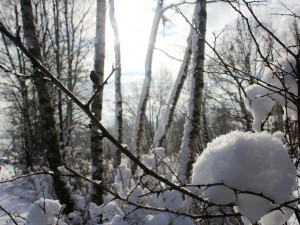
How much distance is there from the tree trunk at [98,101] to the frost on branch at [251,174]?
10.8 ft

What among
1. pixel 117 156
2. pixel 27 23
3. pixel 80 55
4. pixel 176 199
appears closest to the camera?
pixel 176 199

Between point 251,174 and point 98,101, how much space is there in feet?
11.4

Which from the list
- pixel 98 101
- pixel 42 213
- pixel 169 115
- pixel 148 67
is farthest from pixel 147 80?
pixel 42 213

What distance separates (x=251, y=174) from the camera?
60cm

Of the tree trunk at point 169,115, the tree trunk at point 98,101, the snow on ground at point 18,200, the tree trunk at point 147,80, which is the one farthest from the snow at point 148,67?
the snow on ground at point 18,200

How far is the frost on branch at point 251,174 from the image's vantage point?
0.58 m

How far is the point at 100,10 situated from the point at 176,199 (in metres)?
3.64

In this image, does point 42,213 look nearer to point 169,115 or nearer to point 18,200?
point 169,115

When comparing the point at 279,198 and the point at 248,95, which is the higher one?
the point at 248,95

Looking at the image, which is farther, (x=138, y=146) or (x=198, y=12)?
(x=138, y=146)

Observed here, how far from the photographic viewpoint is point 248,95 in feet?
3.53

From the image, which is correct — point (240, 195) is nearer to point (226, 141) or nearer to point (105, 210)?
point (226, 141)

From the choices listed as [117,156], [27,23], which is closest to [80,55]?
[117,156]

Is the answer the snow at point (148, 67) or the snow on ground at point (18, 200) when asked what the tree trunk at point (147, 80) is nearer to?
the snow at point (148, 67)
